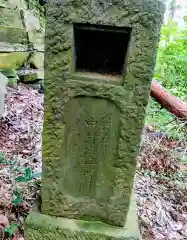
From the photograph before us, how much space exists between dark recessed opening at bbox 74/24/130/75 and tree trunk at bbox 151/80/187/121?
149 cm

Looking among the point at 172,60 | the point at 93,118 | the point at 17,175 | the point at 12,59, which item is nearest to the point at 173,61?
the point at 172,60

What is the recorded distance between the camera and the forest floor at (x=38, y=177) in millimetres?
2021

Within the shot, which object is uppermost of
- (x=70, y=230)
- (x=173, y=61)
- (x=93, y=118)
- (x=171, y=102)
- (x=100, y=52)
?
(x=100, y=52)

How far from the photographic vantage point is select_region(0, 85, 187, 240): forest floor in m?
2.02

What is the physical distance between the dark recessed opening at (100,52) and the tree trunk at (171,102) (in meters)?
1.49

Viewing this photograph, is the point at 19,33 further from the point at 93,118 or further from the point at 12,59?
the point at 93,118

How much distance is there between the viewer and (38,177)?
95.5 inches

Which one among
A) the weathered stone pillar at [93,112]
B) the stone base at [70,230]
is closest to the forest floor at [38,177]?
the stone base at [70,230]

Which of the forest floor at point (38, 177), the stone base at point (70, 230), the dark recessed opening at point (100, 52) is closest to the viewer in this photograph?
the dark recessed opening at point (100, 52)

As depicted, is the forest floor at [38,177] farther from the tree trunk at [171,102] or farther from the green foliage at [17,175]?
the tree trunk at [171,102]

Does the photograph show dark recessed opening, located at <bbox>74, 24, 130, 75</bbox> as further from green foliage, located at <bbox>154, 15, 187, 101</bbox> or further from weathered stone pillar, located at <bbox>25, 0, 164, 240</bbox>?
green foliage, located at <bbox>154, 15, 187, 101</bbox>

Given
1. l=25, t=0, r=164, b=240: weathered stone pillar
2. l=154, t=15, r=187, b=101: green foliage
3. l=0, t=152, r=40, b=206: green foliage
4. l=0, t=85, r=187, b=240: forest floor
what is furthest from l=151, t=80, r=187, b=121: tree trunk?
l=154, t=15, r=187, b=101: green foliage

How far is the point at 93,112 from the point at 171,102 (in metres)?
1.83

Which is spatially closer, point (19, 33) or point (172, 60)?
point (19, 33)
